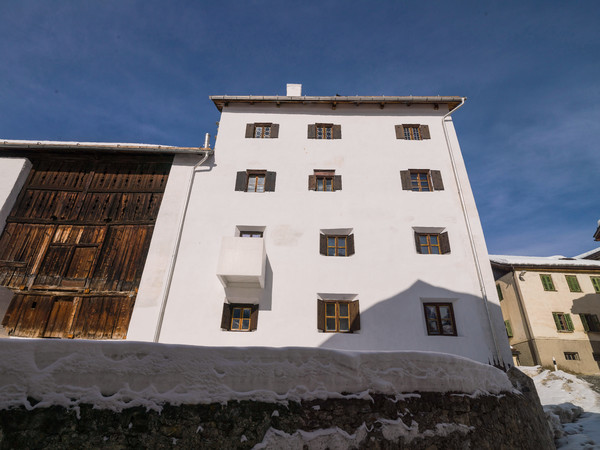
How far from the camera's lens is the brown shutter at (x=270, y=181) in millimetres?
14210

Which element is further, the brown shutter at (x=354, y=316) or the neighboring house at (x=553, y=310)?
the neighboring house at (x=553, y=310)

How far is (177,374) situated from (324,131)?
14.1m

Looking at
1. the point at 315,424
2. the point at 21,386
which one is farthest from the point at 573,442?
the point at 21,386

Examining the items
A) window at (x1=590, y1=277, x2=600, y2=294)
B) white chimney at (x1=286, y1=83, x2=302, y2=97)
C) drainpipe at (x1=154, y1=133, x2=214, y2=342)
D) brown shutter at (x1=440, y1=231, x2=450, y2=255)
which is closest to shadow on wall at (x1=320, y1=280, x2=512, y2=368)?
brown shutter at (x1=440, y1=231, x2=450, y2=255)

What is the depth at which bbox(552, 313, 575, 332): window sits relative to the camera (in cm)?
2294

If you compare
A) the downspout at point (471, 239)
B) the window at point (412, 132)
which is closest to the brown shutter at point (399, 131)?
the window at point (412, 132)

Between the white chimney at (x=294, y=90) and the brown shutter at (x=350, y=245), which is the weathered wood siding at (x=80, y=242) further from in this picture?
the brown shutter at (x=350, y=245)

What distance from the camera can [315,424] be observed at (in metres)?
3.93

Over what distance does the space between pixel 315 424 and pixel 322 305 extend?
794 centimetres

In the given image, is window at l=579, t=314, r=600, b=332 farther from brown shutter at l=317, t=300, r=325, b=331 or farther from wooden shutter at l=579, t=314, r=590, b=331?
brown shutter at l=317, t=300, r=325, b=331

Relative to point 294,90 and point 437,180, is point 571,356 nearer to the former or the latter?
point 437,180

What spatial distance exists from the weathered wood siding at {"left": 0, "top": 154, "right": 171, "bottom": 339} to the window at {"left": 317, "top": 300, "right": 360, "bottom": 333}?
6742mm

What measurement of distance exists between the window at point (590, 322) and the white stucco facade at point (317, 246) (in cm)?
1761

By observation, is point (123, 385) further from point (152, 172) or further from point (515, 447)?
point (152, 172)
